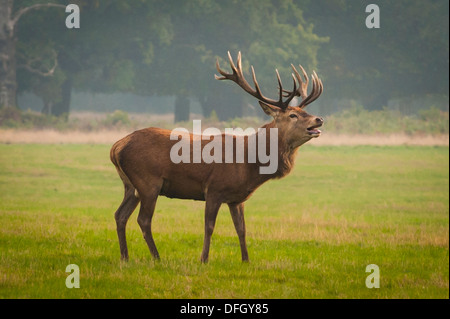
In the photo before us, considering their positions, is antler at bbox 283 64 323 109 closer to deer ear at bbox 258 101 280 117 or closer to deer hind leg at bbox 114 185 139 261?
deer ear at bbox 258 101 280 117

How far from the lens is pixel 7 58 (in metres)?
41.2

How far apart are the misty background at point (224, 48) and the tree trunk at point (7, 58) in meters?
0.29

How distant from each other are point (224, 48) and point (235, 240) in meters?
37.5

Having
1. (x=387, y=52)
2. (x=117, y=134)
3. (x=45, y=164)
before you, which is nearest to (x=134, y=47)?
(x=117, y=134)

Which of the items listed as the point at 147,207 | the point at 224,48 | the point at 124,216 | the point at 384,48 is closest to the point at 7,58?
the point at 224,48

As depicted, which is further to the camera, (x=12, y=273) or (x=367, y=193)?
(x=367, y=193)

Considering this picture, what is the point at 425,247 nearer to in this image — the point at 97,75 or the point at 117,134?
the point at 117,134

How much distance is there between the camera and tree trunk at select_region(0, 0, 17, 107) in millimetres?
40531

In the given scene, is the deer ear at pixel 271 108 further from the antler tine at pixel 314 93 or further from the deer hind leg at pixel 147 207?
the deer hind leg at pixel 147 207

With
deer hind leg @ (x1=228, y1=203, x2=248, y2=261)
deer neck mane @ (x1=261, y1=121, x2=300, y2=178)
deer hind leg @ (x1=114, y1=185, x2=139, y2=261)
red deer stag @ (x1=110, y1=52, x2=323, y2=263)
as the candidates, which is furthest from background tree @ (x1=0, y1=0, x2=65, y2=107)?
deer neck mane @ (x1=261, y1=121, x2=300, y2=178)

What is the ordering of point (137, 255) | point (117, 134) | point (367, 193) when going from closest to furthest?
point (137, 255), point (367, 193), point (117, 134)

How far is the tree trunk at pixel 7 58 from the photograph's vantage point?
40.5 metres

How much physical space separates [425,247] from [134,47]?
38.6m

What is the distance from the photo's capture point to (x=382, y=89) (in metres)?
55.2
